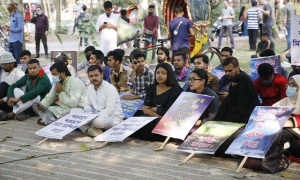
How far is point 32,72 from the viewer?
848 cm

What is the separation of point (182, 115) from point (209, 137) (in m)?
0.73

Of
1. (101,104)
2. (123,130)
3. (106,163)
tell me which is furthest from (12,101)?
(106,163)

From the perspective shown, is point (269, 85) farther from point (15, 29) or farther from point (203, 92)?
point (15, 29)

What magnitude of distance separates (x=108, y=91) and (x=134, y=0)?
73.0ft

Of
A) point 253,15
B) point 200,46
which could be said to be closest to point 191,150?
point 200,46

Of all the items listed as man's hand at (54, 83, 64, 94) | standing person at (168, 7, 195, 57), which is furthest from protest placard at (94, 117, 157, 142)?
standing person at (168, 7, 195, 57)

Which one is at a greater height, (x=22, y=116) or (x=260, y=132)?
(x=260, y=132)

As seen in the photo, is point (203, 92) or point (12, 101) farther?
point (12, 101)

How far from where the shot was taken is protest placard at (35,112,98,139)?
278 inches

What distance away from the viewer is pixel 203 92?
6852 millimetres

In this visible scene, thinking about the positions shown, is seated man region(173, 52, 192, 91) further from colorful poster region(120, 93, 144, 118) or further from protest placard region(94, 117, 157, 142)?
protest placard region(94, 117, 157, 142)

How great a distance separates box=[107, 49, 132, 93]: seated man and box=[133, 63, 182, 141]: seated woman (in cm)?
142

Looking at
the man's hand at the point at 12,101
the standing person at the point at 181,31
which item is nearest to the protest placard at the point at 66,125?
the man's hand at the point at 12,101

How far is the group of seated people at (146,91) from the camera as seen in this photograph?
20.7 feet
